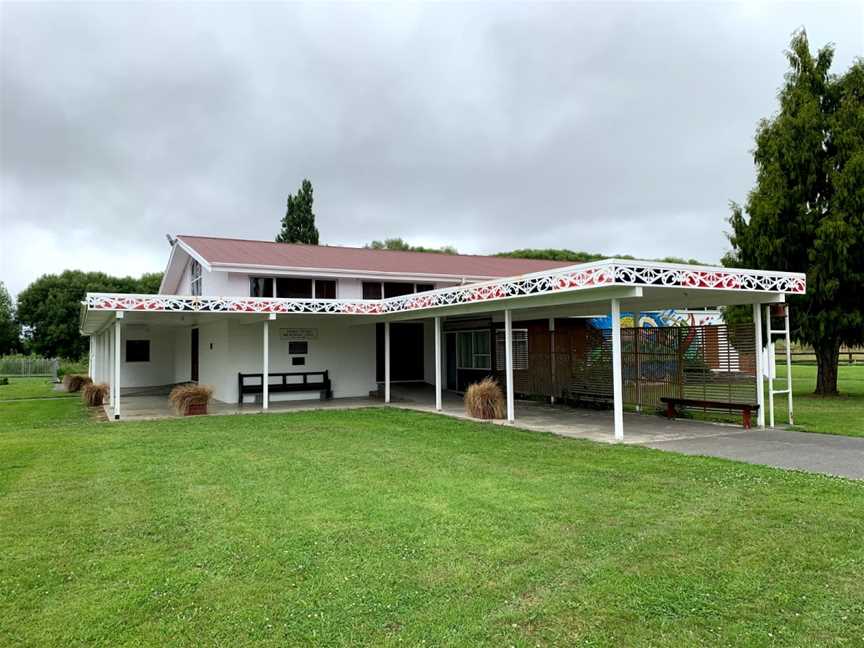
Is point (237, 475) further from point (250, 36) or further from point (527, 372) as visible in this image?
point (527, 372)

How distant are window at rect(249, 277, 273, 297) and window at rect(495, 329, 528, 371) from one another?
22.9 ft

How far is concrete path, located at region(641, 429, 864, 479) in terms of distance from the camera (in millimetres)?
7641

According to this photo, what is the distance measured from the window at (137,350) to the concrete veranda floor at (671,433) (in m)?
7.27

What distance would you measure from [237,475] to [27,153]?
57.7 ft

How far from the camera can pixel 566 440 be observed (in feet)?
32.4

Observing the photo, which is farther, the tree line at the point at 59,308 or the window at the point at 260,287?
the tree line at the point at 59,308

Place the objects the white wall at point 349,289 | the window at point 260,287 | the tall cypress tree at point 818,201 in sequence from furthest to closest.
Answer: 1. the white wall at point 349,289
2. the window at point 260,287
3. the tall cypress tree at point 818,201

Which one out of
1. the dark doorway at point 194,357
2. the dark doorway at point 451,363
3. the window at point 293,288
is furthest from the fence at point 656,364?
the dark doorway at point 194,357

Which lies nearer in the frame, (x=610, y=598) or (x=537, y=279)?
(x=610, y=598)

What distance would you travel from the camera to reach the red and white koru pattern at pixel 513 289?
9188 millimetres

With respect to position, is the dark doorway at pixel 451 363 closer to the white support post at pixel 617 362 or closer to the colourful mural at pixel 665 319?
the colourful mural at pixel 665 319

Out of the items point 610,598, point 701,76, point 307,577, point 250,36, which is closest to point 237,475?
point 307,577

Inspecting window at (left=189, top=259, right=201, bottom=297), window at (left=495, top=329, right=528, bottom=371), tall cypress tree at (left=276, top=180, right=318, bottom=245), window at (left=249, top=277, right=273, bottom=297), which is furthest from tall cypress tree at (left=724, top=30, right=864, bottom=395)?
tall cypress tree at (left=276, top=180, right=318, bottom=245)

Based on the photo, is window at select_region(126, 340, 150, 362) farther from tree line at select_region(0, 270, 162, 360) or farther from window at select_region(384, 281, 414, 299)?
tree line at select_region(0, 270, 162, 360)
